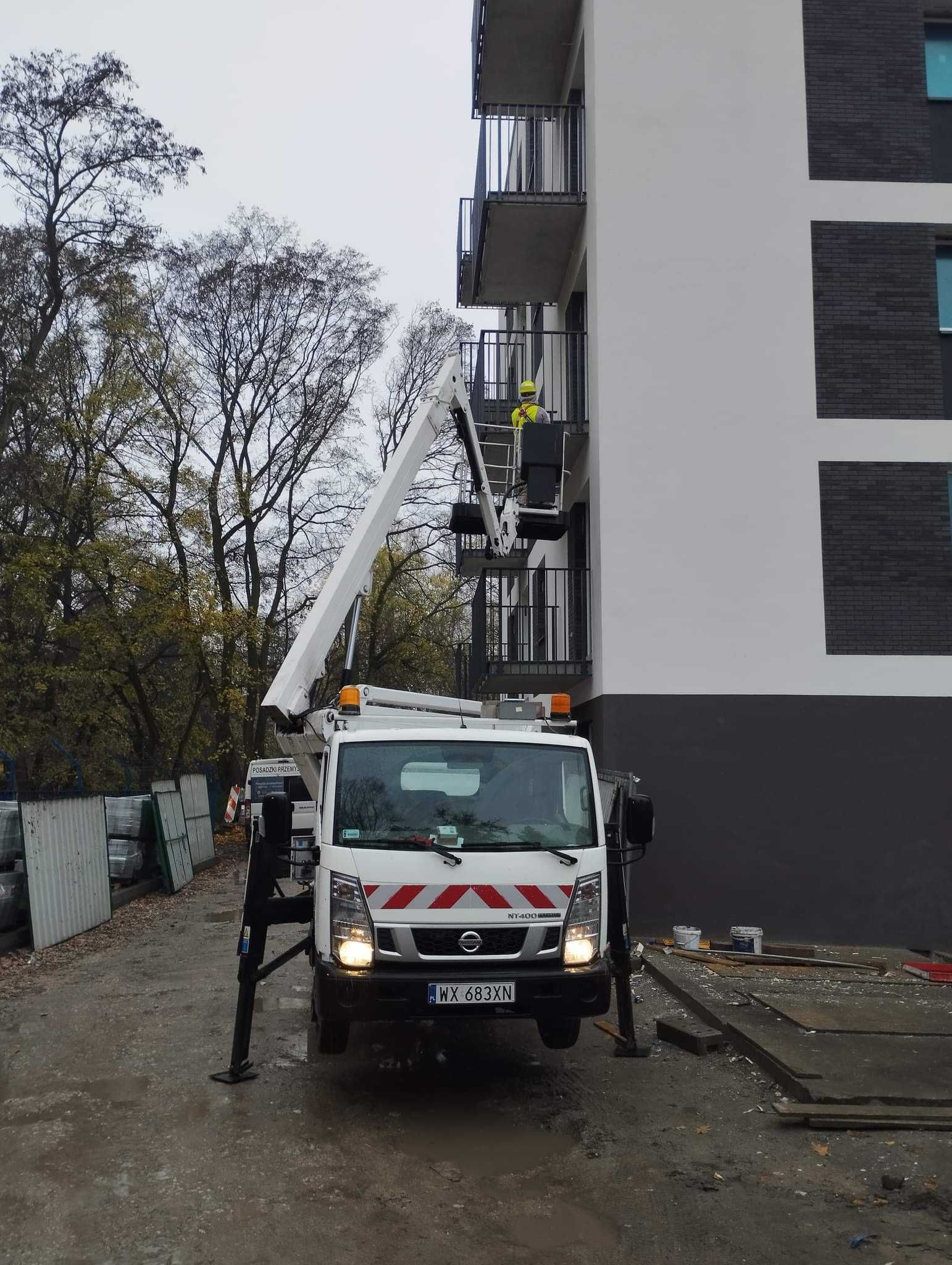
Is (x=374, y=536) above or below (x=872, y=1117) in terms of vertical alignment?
above

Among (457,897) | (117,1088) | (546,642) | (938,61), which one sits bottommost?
(117,1088)

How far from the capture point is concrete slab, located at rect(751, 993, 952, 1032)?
28.9 ft

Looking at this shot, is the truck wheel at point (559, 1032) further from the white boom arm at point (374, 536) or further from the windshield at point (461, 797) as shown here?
the white boom arm at point (374, 536)

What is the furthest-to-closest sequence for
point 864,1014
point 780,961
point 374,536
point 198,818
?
point 198,818 < point 780,961 < point 374,536 < point 864,1014

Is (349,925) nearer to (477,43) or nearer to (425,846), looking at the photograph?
(425,846)

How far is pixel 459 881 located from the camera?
23.1 ft

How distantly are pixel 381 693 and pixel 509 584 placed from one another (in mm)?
12290

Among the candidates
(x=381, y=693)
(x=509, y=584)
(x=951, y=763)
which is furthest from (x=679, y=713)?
(x=509, y=584)

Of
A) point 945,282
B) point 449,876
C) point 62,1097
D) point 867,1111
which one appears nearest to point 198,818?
point 62,1097

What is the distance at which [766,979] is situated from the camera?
11484 millimetres

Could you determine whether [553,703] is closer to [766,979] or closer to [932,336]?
[766,979]

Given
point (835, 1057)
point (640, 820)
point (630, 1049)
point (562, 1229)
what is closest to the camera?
point (562, 1229)

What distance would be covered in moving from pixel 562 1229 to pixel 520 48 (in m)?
16.4

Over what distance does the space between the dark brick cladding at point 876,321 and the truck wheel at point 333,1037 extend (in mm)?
9941
